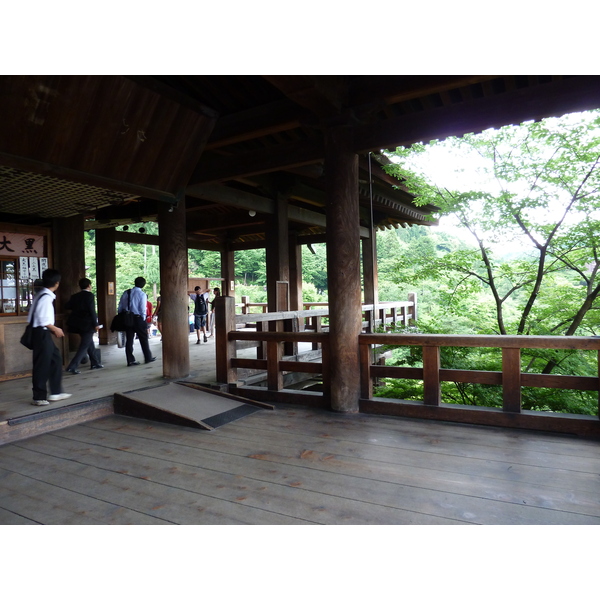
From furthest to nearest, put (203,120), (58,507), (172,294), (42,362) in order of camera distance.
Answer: (172,294), (203,120), (42,362), (58,507)

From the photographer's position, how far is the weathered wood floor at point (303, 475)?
2.51m

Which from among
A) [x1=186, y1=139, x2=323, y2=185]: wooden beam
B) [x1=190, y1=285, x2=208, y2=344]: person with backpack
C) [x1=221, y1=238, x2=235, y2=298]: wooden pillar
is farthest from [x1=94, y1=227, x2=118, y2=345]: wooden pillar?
[x1=186, y1=139, x2=323, y2=185]: wooden beam

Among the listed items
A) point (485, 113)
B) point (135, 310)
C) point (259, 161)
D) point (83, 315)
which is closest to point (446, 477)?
point (485, 113)

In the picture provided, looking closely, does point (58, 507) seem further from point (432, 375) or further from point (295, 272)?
point (295, 272)

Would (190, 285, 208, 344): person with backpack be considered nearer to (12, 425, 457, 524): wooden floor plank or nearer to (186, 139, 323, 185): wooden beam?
(186, 139, 323, 185): wooden beam

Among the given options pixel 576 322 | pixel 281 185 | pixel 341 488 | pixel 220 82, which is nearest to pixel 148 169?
pixel 220 82

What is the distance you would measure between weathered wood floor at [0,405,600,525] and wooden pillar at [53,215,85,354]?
4845mm

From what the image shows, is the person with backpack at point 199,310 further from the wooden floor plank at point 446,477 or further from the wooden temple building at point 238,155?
the wooden floor plank at point 446,477

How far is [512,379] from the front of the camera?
13.3ft

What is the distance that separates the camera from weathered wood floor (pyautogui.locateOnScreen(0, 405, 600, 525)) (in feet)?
8.25

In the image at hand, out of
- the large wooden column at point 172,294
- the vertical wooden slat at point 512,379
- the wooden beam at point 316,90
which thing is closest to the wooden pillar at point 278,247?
the large wooden column at point 172,294

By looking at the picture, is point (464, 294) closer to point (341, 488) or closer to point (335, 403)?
point (335, 403)

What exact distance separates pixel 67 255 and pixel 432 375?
7.39m

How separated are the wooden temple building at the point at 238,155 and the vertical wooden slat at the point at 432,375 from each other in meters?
0.01
